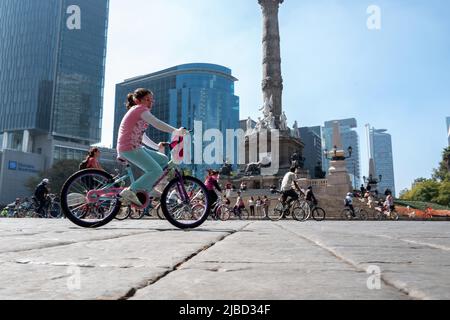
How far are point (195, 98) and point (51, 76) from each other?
128 ft

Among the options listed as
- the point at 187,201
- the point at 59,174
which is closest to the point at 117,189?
the point at 187,201

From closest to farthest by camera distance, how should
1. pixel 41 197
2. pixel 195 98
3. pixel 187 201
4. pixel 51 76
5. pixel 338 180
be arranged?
1. pixel 187 201
2. pixel 41 197
3. pixel 338 180
4. pixel 51 76
5. pixel 195 98

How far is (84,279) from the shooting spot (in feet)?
5.13

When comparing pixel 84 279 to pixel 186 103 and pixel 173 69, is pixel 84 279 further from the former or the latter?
pixel 173 69

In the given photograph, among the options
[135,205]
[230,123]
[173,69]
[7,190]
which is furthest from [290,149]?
[173,69]

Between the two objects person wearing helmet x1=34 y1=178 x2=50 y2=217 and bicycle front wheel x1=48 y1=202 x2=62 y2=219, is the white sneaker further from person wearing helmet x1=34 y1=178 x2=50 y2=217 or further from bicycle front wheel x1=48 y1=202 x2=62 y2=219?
person wearing helmet x1=34 y1=178 x2=50 y2=217

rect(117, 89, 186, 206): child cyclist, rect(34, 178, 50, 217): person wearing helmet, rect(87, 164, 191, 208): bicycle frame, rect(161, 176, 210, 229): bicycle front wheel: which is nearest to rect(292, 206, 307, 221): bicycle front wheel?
rect(161, 176, 210, 229): bicycle front wheel

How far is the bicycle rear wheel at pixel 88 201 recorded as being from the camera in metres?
5.45

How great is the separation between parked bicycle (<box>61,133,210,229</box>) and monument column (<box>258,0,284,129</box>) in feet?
123

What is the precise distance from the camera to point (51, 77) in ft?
268

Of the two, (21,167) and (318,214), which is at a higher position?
(21,167)

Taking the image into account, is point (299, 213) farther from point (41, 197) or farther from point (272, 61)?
point (272, 61)

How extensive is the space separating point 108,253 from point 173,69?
117047 millimetres

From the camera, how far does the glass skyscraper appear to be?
81.7 meters
